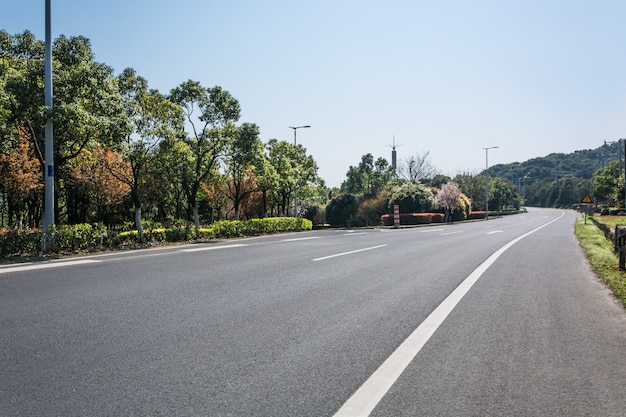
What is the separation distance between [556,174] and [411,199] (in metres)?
109

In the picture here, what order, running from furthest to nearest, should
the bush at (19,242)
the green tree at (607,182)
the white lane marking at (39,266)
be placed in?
the green tree at (607,182)
the bush at (19,242)
the white lane marking at (39,266)

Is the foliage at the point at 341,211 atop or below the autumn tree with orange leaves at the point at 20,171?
below

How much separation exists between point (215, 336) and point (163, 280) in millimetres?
3794

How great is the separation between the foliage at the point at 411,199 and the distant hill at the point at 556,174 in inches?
3755

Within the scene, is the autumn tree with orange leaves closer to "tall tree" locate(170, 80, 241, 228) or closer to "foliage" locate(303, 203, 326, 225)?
"tall tree" locate(170, 80, 241, 228)

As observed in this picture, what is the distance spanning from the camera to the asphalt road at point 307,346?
10.1 ft

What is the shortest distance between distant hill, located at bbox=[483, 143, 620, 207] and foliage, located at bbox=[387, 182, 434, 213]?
95.4 m

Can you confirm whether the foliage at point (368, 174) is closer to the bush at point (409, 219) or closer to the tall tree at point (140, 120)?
the bush at point (409, 219)

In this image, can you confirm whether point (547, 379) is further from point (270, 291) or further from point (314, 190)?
point (314, 190)

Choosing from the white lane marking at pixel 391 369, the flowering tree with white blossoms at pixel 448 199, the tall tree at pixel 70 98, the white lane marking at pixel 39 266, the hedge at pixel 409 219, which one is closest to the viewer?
the white lane marking at pixel 391 369

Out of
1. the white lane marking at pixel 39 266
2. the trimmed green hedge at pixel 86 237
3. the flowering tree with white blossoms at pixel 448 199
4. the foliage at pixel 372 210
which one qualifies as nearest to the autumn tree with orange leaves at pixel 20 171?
the trimmed green hedge at pixel 86 237

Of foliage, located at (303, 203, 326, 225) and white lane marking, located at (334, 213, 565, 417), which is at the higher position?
foliage, located at (303, 203, 326, 225)

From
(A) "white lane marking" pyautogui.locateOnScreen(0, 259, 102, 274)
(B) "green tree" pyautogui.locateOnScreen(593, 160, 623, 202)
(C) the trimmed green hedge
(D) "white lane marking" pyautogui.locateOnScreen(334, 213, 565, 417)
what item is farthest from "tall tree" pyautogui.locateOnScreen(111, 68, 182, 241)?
(B) "green tree" pyautogui.locateOnScreen(593, 160, 623, 202)

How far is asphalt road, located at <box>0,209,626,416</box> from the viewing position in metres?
3.09
